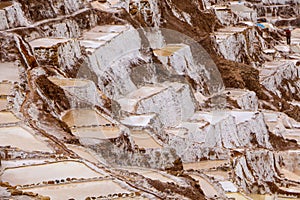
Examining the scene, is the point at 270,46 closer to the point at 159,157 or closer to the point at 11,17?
the point at 11,17

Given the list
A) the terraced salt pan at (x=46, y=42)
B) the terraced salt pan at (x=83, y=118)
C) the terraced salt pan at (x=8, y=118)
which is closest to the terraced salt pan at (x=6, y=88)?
the terraced salt pan at (x=8, y=118)

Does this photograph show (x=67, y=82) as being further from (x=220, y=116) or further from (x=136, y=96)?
(x=220, y=116)

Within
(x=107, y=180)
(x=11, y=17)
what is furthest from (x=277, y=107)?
(x=107, y=180)

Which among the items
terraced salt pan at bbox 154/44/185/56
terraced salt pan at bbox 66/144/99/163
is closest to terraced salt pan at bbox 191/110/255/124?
terraced salt pan at bbox 154/44/185/56

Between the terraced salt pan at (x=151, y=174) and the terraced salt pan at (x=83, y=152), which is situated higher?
the terraced salt pan at (x=83, y=152)

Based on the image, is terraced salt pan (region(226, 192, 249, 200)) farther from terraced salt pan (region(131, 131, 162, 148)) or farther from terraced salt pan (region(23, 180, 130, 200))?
terraced salt pan (region(23, 180, 130, 200))

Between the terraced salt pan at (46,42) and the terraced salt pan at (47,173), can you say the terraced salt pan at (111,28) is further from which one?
the terraced salt pan at (47,173)
